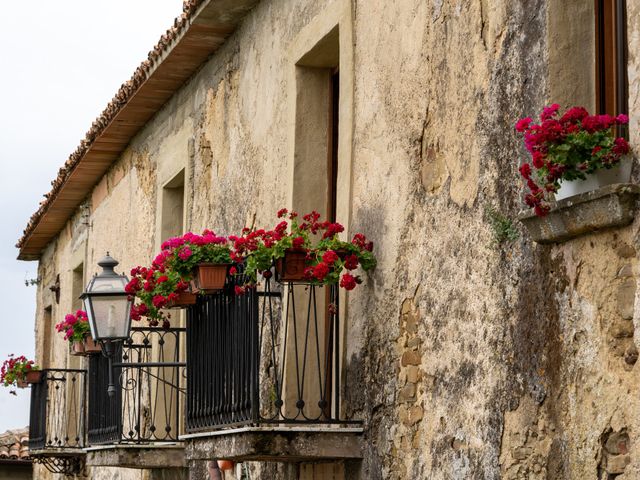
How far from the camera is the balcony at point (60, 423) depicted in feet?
50.3

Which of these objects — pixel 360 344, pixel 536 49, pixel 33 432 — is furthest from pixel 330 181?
pixel 33 432

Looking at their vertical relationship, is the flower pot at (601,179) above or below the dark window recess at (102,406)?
above

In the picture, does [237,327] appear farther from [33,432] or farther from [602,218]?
[33,432]

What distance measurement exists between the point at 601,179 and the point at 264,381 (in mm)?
4187

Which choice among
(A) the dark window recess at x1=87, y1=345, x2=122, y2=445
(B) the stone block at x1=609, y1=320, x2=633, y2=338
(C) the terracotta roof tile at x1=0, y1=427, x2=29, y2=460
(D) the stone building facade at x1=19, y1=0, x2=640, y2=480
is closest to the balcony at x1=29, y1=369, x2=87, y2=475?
(A) the dark window recess at x1=87, y1=345, x2=122, y2=445

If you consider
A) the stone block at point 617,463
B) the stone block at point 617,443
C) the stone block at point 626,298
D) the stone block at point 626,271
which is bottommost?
the stone block at point 617,463

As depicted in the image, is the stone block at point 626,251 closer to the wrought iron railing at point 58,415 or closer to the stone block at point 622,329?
the stone block at point 622,329

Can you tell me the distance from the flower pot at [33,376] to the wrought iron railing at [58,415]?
72 millimetres

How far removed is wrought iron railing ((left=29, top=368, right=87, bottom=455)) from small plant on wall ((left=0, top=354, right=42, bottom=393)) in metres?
0.14

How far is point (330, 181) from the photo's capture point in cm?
853

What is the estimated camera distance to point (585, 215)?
5090 mm

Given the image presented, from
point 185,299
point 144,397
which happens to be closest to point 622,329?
point 185,299

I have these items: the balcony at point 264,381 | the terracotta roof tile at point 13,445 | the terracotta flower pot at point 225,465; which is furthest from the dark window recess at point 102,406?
the terracotta roof tile at point 13,445

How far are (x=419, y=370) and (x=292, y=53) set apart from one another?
2.99m
